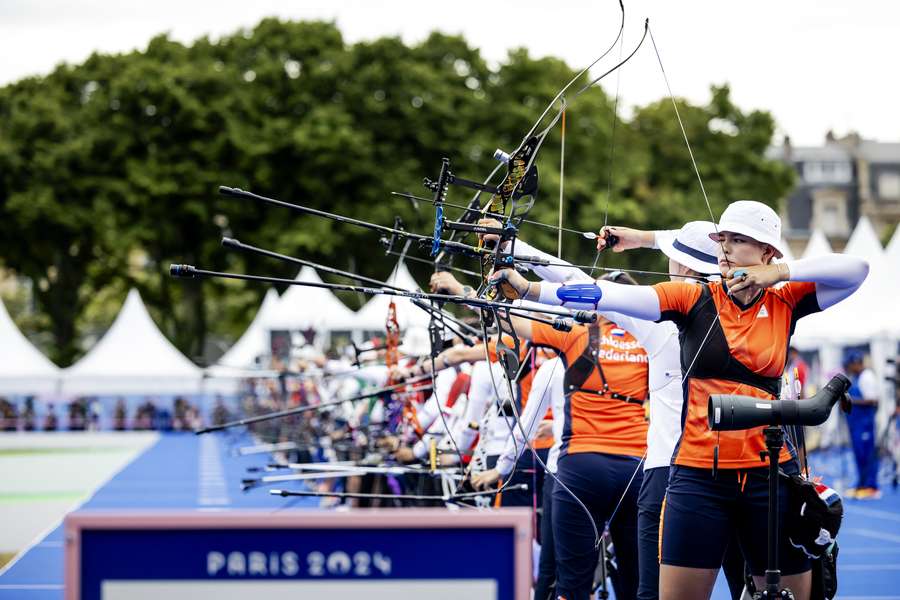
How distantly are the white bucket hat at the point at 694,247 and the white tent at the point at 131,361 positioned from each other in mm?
27572

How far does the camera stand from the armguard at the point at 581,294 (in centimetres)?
428

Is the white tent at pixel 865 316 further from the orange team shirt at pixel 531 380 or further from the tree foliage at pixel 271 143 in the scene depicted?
the tree foliage at pixel 271 143

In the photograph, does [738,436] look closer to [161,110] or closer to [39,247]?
[161,110]

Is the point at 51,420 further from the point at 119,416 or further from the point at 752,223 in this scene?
the point at 752,223

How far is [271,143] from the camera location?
40.2 m

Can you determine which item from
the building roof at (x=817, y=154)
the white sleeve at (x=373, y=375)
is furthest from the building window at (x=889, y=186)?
the white sleeve at (x=373, y=375)

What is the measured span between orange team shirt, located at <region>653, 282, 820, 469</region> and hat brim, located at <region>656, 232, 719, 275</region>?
0.62m

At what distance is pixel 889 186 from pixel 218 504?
256 ft

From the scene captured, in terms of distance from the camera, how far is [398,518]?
8.93ft

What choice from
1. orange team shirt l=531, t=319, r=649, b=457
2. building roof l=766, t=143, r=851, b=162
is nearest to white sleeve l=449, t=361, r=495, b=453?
orange team shirt l=531, t=319, r=649, b=457

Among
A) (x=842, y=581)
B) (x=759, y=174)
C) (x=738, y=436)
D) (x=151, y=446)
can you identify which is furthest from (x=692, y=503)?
(x=759, y=174)

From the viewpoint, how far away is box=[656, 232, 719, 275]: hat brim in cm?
525

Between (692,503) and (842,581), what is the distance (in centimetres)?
576

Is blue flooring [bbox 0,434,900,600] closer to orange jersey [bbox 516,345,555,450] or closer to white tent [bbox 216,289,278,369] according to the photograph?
orange jersey [bbox 516,345,555,450]
